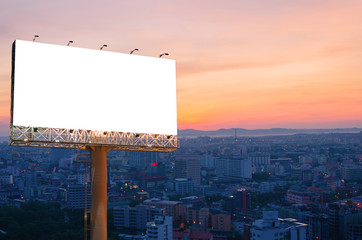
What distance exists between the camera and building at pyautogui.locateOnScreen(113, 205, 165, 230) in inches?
1702

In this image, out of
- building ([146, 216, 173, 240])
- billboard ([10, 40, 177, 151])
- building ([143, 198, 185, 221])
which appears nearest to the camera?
billboard ([10, 40, 177, 151])

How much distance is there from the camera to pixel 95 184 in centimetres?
1213

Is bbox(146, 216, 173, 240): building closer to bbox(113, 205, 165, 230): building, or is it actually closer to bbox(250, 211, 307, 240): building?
bbox(250, 211, 307, 240): building

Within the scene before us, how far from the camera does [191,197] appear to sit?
62.2 meters

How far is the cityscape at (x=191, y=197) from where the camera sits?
118ft

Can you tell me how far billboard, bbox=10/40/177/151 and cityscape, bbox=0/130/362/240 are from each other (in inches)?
42.5

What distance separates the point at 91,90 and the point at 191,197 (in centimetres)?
5126

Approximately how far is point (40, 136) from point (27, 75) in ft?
4.23

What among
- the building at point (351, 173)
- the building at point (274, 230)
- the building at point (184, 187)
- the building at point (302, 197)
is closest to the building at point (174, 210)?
the building at point (274, 230)

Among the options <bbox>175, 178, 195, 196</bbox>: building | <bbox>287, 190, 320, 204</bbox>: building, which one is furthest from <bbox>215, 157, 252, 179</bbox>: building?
<bbox>287, 190, 320, 204</bbox>: building

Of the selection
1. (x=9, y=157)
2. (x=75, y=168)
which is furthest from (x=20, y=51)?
(x=9, y=157)

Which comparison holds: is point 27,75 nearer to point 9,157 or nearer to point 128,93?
point 128,93

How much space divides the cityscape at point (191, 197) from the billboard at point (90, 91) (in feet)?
3.54

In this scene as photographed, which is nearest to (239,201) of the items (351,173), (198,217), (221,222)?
(198,217)
